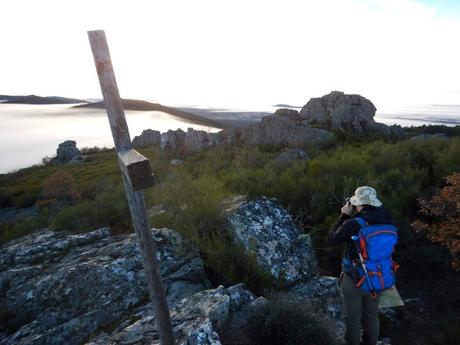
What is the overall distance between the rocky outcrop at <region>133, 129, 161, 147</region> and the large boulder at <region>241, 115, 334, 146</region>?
82.5 ft

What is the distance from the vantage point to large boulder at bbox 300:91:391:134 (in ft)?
79.5

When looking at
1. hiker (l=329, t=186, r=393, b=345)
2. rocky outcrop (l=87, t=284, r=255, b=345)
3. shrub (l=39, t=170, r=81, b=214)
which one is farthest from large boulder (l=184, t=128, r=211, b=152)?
hiker (l=329, t=186, r=393, b=345)

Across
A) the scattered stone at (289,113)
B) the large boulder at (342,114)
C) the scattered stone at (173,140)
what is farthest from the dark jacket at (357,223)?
the scattered stone at (173,140)

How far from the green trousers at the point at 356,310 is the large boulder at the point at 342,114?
1998cm

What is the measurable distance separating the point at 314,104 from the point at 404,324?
2328cm

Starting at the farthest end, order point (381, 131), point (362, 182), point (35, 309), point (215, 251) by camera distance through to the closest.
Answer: point (381, 131)
point (362, 182)
point (215, 251)
point (35, 309)

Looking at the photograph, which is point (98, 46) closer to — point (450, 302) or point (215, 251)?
point (215, 251)

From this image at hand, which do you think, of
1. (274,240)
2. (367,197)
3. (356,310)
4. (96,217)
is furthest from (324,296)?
(96,217)

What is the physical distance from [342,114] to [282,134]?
4876 millimetres

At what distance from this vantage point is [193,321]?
4.44 meters

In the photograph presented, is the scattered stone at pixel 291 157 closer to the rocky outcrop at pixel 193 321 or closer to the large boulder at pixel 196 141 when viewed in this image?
the rocky outcrop at pixel 193 321

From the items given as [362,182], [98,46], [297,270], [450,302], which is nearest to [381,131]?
[362,182]

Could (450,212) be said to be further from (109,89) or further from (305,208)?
(109,89)

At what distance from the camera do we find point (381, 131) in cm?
2366
